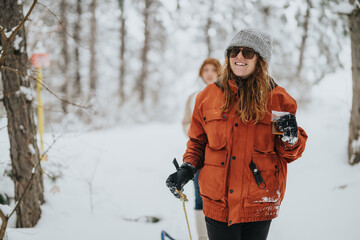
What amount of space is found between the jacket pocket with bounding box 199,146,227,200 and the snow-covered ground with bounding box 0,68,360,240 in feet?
6.19

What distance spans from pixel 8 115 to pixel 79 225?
1.54 metres

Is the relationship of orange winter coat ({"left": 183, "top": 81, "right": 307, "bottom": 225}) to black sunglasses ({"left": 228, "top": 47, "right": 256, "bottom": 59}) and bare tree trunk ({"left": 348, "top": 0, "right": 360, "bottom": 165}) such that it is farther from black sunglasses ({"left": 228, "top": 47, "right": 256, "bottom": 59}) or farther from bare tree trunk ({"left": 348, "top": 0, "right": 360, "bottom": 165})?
bare tree trunk ({"left": 348, "top": 0, "right": 360, "bottom": 165})

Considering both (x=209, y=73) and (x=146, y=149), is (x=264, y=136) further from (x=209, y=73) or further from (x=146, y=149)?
(x=146, y=149)

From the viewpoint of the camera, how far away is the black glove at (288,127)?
1562mm

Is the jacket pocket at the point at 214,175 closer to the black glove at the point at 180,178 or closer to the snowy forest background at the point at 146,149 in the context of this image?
the black glove at the point at 180,178

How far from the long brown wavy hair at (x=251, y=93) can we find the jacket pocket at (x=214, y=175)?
11.2 inches

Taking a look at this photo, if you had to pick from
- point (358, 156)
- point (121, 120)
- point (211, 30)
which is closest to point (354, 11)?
point (358, 156)

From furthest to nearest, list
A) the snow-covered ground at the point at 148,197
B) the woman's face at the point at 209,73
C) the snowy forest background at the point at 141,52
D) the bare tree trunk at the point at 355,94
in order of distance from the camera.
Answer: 1. the snowy forest background at the point at 141,52
2. the bare tree trunk at the point at 355,94
3. the woman's face at the point at 209,73
4. the snow-covered ground at the point at 148,197

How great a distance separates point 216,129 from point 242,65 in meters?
0.48

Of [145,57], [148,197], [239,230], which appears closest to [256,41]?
[239,230]

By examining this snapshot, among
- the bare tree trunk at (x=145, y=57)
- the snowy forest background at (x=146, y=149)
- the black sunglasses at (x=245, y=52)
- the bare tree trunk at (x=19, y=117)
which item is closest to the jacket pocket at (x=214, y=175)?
the black sunglasses at (x=245, y=52)

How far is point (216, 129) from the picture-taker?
1.81 meters

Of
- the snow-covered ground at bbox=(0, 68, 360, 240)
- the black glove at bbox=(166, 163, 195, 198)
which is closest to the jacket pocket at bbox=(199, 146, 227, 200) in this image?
the black glove at bbox=(166, 163, 195, 198)

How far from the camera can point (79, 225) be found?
3342 millimetres
